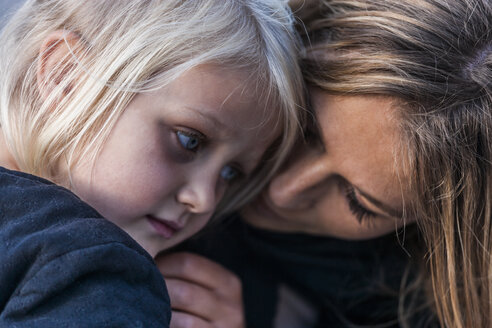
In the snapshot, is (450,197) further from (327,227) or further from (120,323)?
(120,323)

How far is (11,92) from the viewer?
3.45 ft

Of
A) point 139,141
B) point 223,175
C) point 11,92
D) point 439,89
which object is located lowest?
point 223,175

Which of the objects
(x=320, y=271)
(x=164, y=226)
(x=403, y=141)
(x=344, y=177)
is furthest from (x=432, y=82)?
(x=320, y=271)

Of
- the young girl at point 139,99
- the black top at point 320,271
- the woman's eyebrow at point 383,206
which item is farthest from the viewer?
the black top at point 320,271

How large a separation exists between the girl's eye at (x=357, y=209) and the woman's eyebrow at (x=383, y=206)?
0.15ft

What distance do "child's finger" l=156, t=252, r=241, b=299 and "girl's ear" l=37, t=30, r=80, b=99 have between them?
45 centimetres

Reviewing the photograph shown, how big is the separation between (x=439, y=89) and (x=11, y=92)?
2.66 ft

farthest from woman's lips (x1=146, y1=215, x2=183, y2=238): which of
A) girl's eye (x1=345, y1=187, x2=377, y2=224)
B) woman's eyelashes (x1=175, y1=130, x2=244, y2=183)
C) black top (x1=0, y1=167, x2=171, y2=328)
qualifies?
girl's eye (x1=345, y1=187, x2=377, y2=224)

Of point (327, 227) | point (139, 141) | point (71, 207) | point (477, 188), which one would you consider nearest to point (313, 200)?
point (327, 227)

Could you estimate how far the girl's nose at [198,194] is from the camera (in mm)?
1059

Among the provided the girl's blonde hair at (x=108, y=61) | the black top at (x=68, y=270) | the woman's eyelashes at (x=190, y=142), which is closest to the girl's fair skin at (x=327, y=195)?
the girl's blonde hair at (x=108, y=61)

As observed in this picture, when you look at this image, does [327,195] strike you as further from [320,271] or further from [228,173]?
[320,271]

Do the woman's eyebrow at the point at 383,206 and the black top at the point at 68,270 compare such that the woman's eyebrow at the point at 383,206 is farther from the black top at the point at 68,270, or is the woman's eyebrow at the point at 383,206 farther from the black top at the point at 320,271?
the black top at the point at 68,270

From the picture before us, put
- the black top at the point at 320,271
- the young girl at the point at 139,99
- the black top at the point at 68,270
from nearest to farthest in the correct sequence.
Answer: the black top at the point at 68,270 → the young girl at the point at 139,99 → the black top at the point at 320,271
